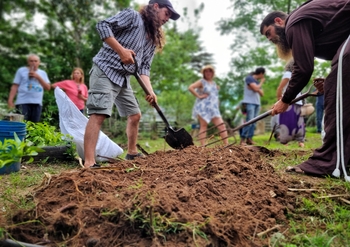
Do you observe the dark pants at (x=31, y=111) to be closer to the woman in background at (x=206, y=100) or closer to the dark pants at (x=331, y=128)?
the woman in background at (x=206, y=100)

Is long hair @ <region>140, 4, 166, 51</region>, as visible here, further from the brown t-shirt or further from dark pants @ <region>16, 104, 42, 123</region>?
dark pants @ <region>16, 104, 42, 123</region>

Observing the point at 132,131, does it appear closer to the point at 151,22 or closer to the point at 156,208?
the point at 151,22

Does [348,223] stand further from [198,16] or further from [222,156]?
[198,16]

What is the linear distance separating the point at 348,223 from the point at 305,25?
184 centimetres

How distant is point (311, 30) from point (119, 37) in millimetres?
1920

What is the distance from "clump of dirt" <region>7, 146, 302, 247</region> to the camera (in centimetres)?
191

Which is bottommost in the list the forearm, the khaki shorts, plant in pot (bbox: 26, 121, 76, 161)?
plant in pot (bbox: 26, 121, 76, 161)

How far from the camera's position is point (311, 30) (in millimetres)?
3381

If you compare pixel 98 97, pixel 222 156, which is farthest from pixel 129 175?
pixel 98 97

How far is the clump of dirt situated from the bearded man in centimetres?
77

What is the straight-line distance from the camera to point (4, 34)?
16281 millimetres

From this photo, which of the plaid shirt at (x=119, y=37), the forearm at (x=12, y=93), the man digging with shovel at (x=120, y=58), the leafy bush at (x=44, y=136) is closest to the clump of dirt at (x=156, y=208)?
the man digging with shovel at (x=120, y=58)

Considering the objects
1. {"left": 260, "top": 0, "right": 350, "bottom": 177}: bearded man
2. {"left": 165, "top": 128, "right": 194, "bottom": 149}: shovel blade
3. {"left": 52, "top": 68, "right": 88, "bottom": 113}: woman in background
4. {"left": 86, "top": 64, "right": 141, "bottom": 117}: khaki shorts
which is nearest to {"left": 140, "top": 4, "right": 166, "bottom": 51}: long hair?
{"left": 86, "top": 64, "right": 141, "bottom": 117}: khaki shorts

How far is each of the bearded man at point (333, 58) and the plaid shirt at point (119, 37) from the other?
155 centimetres
